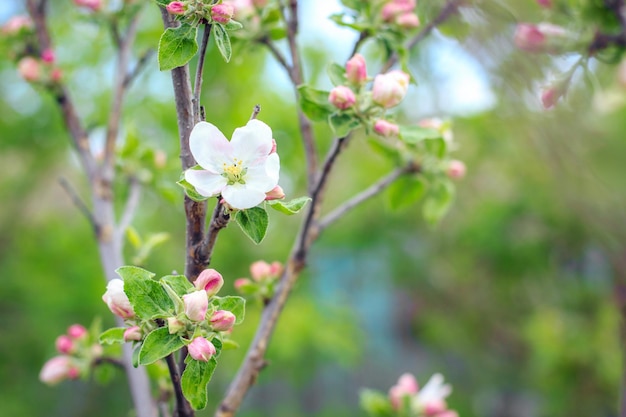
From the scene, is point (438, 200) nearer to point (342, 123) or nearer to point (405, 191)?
point (405, 191)

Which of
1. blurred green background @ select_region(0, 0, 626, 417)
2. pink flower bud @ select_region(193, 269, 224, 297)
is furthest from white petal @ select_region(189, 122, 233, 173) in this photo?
blurred green background @ select_region(0, 0, 626, 417)

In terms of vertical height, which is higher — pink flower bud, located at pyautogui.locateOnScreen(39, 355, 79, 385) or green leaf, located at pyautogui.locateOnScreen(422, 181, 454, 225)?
green leaf, located at pyautogui.locateOnScreen(422, 181, 454, 225)

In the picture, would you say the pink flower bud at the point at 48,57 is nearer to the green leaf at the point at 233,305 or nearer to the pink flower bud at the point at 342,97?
the pink flower bud at the point at 342,97

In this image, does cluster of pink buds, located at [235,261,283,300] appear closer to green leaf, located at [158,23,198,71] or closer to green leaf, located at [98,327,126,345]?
green leaf, located at [98,327,126,345]

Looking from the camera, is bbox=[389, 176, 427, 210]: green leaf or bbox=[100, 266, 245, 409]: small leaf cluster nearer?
bbox=[100, 266, 245, 409]: small leaf cluster

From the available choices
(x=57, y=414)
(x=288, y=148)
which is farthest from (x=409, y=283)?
(x=57, y=414)

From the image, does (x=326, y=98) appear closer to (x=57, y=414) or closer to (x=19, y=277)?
(x=19, y=277)

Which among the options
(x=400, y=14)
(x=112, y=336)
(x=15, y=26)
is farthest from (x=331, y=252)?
(x=112, y=336)

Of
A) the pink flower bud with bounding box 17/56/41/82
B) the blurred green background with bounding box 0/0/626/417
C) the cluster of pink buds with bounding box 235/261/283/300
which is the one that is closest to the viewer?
the cluster of pink buds with bounding box 235/261/283/300
